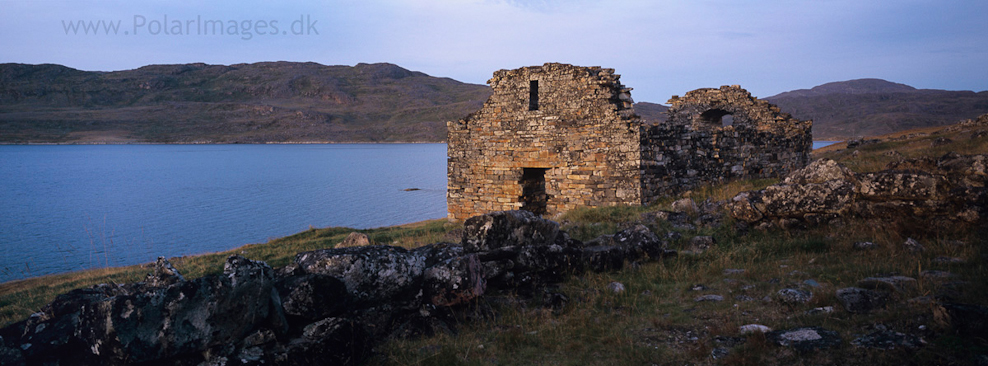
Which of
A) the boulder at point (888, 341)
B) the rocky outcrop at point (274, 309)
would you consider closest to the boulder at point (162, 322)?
the rocky outcrop at point (274, 309)

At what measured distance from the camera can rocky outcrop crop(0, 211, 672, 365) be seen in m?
3.88

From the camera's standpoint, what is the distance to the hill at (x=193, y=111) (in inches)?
5212

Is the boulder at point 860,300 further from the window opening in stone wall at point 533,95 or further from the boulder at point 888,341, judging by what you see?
the window opening in stone wall at point 533,95

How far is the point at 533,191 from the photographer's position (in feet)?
48.4

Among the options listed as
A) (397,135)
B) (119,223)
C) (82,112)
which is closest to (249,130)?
(397,135)

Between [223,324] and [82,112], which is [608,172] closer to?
[223,324]

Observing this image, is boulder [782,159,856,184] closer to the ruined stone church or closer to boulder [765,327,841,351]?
the ruined stone church

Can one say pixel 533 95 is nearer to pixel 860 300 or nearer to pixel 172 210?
pixel 860 300

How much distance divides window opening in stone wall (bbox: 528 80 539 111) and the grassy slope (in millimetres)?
7179

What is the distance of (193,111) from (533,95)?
16480cm

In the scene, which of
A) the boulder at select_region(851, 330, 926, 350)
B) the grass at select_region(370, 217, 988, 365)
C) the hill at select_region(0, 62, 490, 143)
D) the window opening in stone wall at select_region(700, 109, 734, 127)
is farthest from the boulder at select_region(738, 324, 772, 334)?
the hill at select_region(0, 62, 490, 143)

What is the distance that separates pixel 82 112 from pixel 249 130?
52.5 meters

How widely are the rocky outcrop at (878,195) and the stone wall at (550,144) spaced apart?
4.54 metres

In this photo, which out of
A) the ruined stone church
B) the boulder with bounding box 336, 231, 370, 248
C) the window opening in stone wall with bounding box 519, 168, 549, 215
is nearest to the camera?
the boulder with bounding box 336, 231, 370, 248
